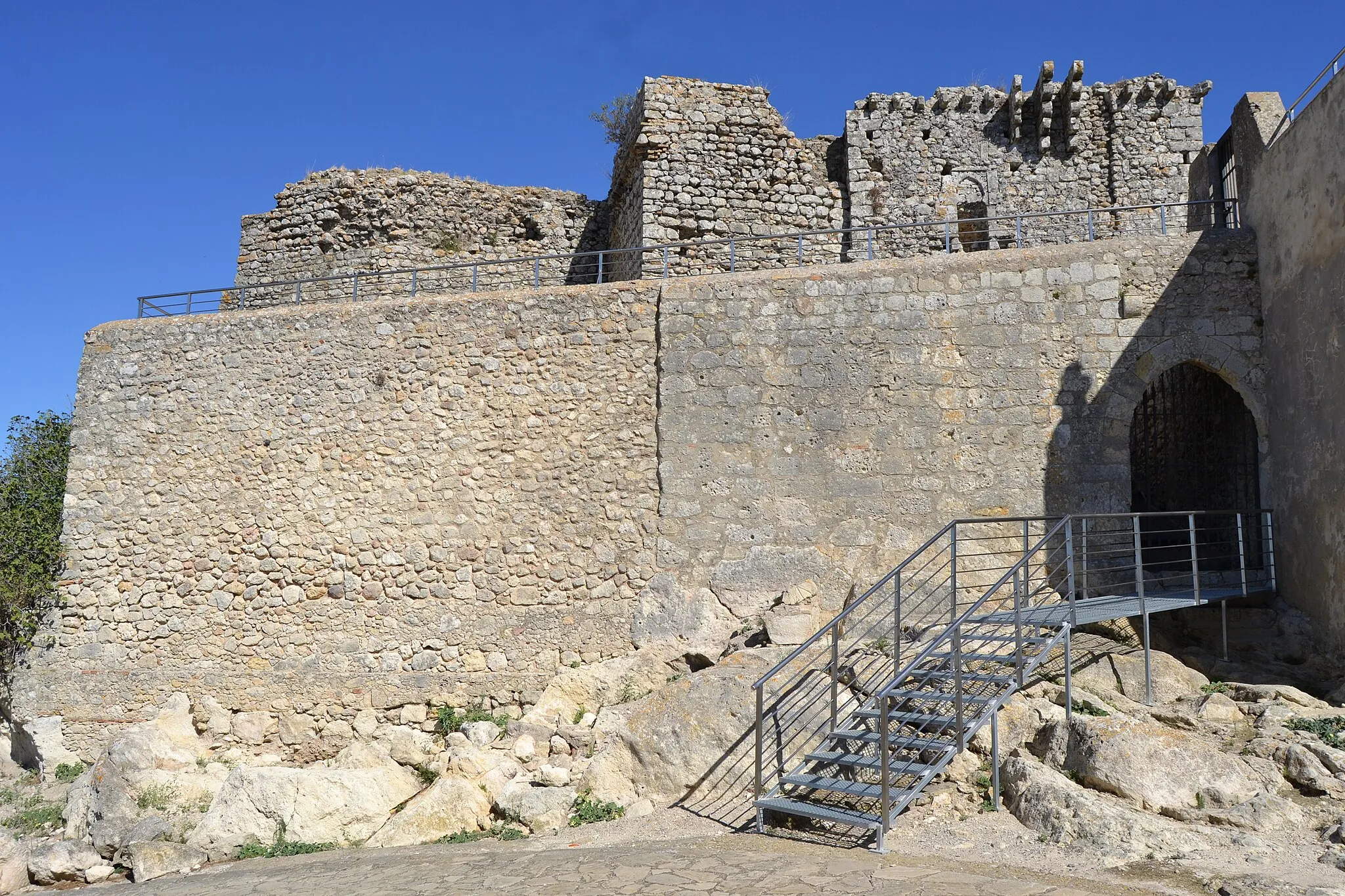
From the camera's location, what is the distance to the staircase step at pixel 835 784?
7.23m

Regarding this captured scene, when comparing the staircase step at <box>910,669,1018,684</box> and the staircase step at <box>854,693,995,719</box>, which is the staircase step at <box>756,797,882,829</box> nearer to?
the staircase step at <box>854,693,995,719</box>

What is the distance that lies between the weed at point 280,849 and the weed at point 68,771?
Result: 13.1ft

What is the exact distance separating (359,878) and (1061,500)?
23.6 feet

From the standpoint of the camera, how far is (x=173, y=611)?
39.0ft

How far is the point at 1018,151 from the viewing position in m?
16.0

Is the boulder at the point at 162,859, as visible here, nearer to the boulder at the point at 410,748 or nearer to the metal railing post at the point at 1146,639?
the boulder at the point at 410,748

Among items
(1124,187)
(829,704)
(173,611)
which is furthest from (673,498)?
(1124,187)

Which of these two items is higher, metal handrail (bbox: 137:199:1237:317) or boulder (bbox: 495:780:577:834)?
metal handrail (bbox: 137:199:1237:317)

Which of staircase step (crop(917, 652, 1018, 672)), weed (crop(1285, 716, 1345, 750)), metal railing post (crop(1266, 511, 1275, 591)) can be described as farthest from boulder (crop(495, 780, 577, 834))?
metal railing post (crop(1266, 511, 1275, 591))

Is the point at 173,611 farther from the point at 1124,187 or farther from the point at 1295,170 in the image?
the point at 1124,187

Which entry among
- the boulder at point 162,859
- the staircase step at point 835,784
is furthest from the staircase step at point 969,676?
the boulder at point 162,859

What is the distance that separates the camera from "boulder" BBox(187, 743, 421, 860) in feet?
28.6

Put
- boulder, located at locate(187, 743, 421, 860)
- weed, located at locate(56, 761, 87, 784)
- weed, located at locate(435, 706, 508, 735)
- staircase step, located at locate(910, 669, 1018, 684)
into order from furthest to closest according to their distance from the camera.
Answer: weed, located at locate(56, 761, 87, 784)
weed, located at locate(435, 706, 508, 735)
boulder, located at locate(187, 743, 421, 860)
staircase step, located at locate(910, 669, 1018, 684)

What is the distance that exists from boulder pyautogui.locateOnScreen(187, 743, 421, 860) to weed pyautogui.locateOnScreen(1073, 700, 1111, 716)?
5.65m
